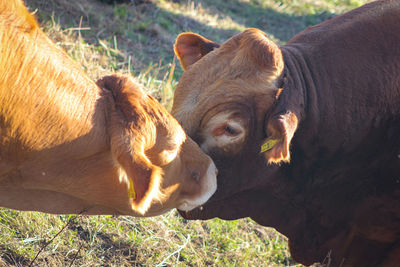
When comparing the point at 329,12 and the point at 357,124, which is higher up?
the point at 357,124

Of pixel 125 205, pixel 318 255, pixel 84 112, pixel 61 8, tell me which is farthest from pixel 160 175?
pixel 61 8

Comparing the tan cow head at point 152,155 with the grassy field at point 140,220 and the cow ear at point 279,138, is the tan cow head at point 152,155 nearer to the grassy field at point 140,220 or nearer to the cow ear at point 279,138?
the cow ear at point 279,138

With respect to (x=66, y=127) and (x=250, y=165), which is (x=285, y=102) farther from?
(x=66, y=127)

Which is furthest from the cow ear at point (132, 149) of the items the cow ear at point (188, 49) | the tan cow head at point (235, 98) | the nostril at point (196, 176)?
the cow ear at point (188, 49)

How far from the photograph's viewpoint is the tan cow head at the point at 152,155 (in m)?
2.27

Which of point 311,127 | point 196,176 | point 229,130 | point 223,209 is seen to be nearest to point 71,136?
point 196,176

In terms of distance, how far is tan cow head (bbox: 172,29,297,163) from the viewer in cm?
315

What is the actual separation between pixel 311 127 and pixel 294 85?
315 millimetres

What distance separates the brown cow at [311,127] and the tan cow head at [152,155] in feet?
1.53

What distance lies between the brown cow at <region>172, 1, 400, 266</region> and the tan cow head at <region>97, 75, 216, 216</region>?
→ 47 centimetres

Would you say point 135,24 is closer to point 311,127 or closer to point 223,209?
point 223,209

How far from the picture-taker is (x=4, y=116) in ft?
7.21

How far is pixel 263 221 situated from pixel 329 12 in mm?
9783

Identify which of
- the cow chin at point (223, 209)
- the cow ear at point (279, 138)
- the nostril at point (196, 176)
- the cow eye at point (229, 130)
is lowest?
the cow chin at point (223, 209)
